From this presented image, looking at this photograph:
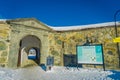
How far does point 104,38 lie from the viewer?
1088 cm

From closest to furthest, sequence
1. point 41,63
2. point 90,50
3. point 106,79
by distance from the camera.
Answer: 1. point 106,79
2. point 90,50
3. point 41,63

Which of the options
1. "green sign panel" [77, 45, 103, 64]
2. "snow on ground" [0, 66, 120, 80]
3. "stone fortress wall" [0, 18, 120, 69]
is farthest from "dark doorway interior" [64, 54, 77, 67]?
"snow on ground" [0, 66, 120, 80]

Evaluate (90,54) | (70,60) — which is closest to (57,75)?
(90,54)

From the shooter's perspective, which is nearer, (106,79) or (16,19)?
(106,79)

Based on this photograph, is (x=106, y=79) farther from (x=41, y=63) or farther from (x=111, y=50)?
(x=41, y=63)

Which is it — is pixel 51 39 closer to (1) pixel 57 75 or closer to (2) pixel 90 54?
(2) pixel 90 54

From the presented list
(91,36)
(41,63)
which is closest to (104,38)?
(91,36)

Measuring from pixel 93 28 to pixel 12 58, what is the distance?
24.6 feet

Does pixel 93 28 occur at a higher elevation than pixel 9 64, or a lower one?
higher

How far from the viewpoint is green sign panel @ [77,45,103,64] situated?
9.78 metres

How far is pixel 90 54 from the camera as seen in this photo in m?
9.98

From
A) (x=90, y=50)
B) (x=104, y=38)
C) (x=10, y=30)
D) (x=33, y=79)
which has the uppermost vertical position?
(x=10, y=30)

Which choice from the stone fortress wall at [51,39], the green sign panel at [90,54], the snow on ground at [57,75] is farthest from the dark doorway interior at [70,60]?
the snow on ground at [57,75]

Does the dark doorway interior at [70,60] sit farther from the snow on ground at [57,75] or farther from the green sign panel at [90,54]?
the snow on ground at [57,75]
